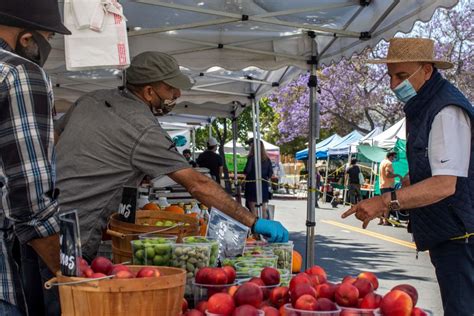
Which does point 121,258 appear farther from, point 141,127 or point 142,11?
point 142,11

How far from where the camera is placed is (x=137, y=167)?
→ 3.04 m

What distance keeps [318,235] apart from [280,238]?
12.2m

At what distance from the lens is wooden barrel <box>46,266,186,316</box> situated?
1.84m

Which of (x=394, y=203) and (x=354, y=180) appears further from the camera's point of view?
(x=354, y=180)

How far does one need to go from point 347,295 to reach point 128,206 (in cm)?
141

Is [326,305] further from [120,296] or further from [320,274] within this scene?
[120,296]

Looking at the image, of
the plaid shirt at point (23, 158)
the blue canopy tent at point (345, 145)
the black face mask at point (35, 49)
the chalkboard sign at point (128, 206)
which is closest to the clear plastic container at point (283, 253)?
the chalkboard sign at point (128, 206)

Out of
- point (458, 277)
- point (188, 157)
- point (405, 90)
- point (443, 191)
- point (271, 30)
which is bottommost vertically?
point (458, 277)

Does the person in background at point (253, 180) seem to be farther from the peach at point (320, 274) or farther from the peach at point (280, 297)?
the peach at point (280, 297)

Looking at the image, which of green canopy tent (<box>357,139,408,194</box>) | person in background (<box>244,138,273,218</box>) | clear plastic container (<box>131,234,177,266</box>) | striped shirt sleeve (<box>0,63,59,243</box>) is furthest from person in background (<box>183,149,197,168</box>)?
striped shirt sleeve (<box>0,63,59,243</box>)

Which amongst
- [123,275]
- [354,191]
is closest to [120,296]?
[123,275]

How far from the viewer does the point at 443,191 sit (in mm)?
3359

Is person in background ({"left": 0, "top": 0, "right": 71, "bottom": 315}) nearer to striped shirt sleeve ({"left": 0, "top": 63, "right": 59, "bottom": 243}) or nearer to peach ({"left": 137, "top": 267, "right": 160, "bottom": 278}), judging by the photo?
striped shirt sleeve ({"left": 0, "top": 63, "right": 59, "bottom": 243})

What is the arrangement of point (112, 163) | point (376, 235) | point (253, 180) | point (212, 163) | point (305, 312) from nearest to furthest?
1. point (305, 312)
2. point (112, 163)
3. point (253, 180)
4. point (212, 163)
5. point (376, 235)
